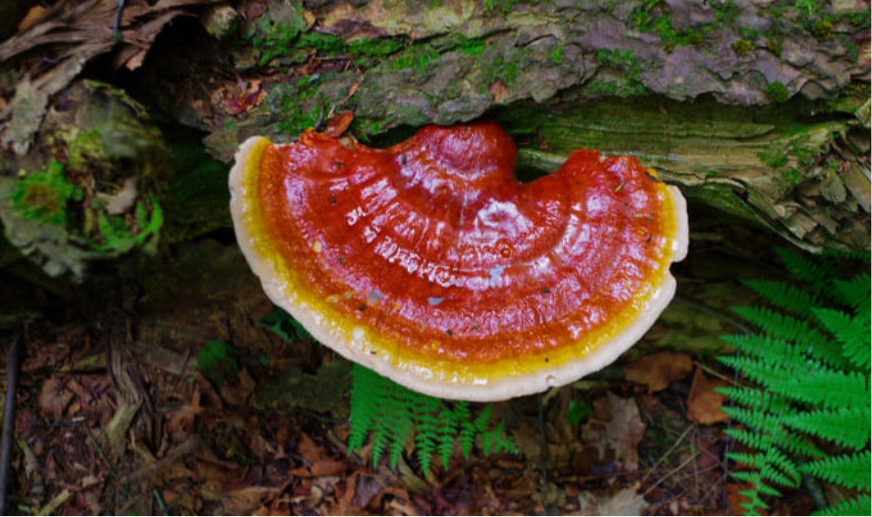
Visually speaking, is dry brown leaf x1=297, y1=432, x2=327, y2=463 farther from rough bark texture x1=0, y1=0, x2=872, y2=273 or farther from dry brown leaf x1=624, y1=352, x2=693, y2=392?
dry brown leaf x1=624, y1=352, x2=693, y2=392

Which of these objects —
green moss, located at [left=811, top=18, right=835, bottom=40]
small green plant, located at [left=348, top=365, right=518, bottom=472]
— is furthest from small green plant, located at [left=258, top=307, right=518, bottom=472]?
green moss, located at [left=811, top=18, right=835, bottom=40]

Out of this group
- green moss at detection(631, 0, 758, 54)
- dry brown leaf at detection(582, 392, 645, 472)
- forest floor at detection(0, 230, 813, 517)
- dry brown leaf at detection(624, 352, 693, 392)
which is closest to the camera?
green moss at detection(631, 0, 758, 54)

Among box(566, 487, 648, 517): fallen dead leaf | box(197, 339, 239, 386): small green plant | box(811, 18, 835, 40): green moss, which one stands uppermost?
box(811, 18, 835, 40): green moss

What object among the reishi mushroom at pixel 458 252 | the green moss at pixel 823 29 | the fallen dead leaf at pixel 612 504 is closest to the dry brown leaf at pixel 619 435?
the fallen dead leaf at pixel 612 504

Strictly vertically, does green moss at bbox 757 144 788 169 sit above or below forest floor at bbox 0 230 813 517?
above

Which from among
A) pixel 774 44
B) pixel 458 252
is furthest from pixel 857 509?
pixel 458 252

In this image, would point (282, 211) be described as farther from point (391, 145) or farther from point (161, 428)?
point (161, 428)

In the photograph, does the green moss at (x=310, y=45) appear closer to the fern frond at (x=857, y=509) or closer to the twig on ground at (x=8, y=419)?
the twig on ground at (x=8, y=419)

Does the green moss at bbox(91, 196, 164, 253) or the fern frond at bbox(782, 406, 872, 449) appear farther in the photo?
the fern frond at bbox(782, 406, 872, 449)
